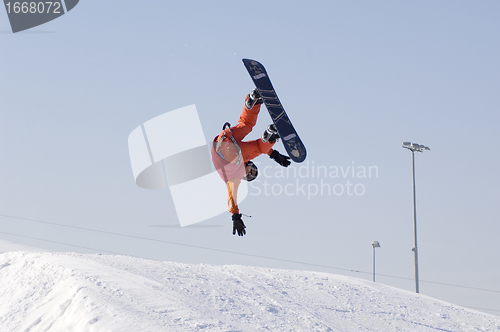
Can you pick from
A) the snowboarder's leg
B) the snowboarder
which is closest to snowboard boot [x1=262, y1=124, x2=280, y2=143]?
the snowboarder

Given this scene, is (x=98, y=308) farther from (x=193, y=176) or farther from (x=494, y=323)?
(x=494, y=323)

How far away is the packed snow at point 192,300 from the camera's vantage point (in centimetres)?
1217

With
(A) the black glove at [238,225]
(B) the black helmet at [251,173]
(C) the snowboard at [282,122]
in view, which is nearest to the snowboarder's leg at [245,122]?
(C) the snowboard at [282,122]

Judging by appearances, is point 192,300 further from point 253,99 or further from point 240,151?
point 253,99

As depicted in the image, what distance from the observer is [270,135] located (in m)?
10.2

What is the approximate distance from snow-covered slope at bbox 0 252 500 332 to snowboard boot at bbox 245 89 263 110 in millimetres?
4787

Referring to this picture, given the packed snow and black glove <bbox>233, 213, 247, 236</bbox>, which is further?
the packed snow

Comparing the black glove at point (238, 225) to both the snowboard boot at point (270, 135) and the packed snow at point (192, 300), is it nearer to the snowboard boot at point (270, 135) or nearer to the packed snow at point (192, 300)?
the snowboard boot at point (270, 135)

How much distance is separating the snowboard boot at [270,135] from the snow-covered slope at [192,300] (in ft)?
14.1

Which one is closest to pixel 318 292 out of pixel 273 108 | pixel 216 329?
pixel 216 329

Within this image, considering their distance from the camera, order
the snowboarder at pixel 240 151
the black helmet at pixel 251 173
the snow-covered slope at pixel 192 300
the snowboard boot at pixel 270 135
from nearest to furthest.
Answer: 1. the snowboard boot at pixel 270 135
2. the snowboarder at pixel 240 151
3. the black helmet at pixel 251 173
4. the snow-covered slope at pixel 192 300

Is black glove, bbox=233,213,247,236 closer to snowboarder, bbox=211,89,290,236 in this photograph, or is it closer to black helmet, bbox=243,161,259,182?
snowboarder, bbox=211,89,290,236

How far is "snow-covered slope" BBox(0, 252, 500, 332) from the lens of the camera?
12172 mm

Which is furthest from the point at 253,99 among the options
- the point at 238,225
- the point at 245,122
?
the point at 238,225
